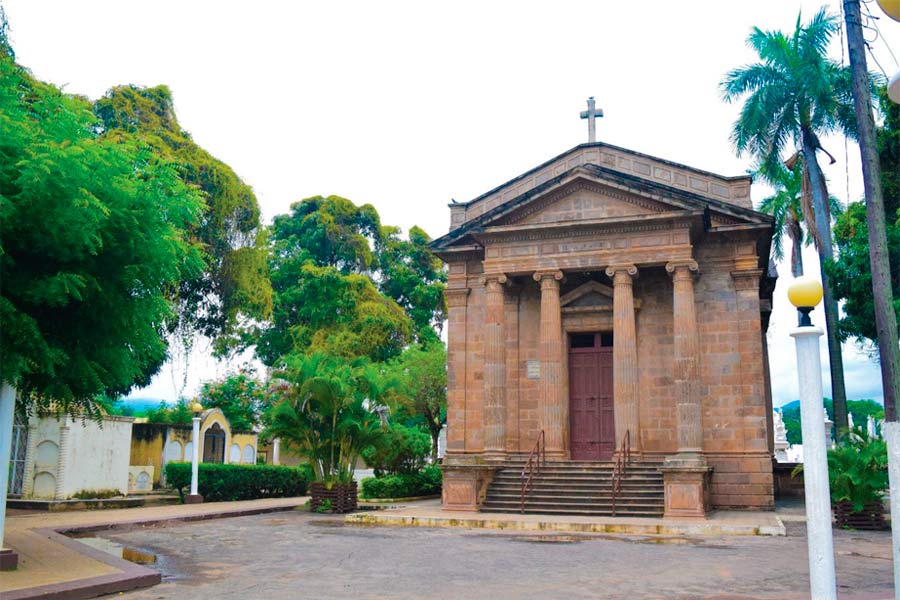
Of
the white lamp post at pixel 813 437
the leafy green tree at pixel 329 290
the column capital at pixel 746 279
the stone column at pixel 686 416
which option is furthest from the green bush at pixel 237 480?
the white lamp post at pixel 813 437

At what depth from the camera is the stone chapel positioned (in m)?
18.5

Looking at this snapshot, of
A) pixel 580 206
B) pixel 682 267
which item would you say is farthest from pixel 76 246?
pixel 580 206

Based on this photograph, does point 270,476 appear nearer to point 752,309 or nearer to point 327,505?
point 327,505

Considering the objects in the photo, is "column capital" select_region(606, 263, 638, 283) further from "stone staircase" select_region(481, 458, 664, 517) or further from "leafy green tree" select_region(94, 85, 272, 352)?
"leafy green tree" select_region(94, 85, 272, 352)

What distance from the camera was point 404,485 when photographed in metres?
24.4

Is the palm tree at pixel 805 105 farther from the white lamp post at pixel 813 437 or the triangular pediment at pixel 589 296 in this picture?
the white lamp post at pixel 813 437

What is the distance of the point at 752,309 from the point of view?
64.0 feet

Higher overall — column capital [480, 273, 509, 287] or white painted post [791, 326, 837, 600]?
column capital [480, 273, 509, 287]

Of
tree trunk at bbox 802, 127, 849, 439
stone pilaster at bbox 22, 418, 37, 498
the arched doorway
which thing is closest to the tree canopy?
the arched doorway

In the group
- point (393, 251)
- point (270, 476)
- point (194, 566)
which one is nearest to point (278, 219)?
point (393, 251)

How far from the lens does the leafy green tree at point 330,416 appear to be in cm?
1950

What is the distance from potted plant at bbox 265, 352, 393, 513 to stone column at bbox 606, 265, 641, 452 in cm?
588

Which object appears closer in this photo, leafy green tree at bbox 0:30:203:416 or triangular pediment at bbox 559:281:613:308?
leafy green tree at bbox 0:30:203:416

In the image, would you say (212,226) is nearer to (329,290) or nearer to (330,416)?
(330,416)
